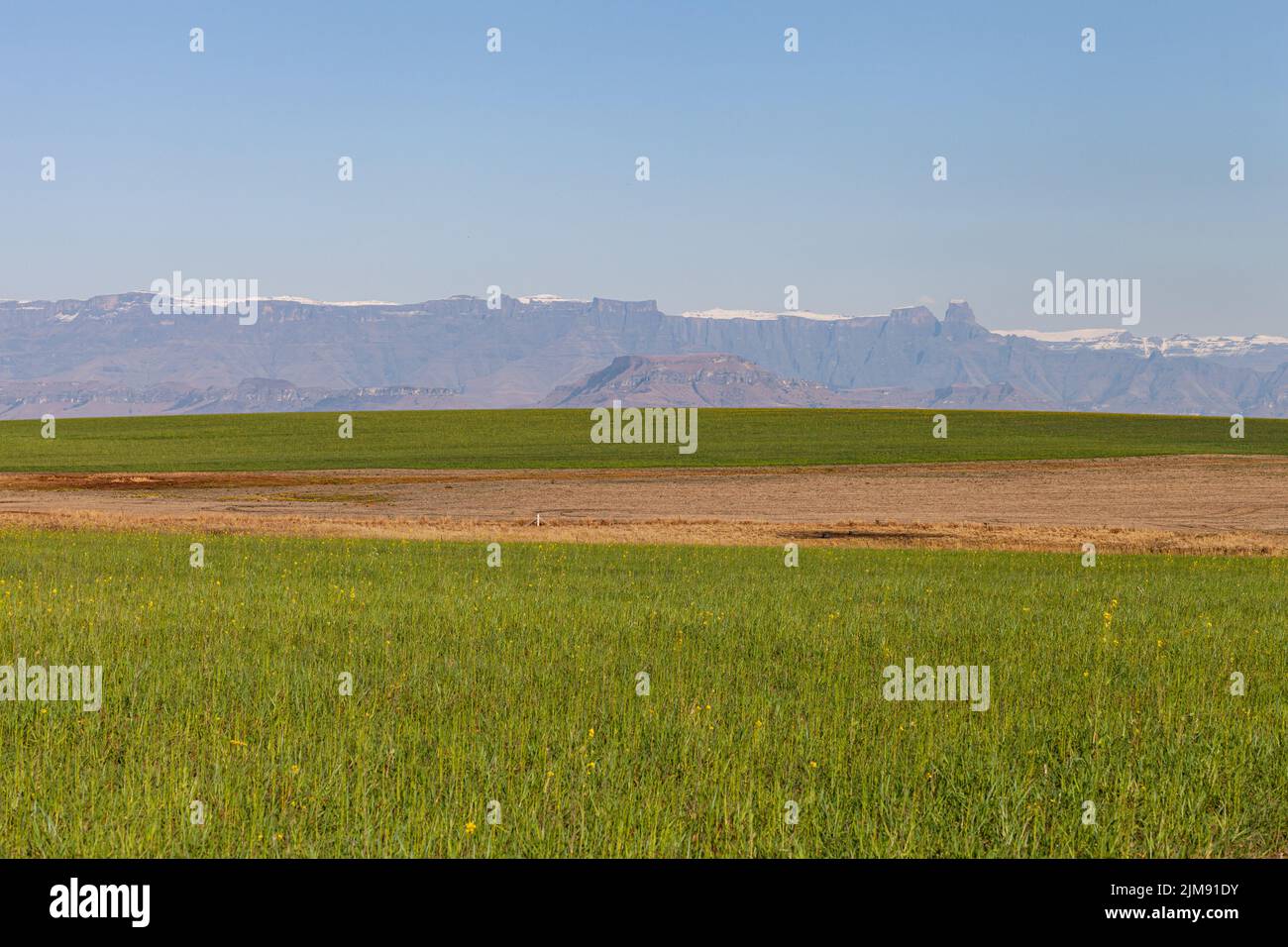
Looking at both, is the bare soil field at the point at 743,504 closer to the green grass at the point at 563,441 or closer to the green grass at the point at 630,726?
the green grass at the point at 563,441

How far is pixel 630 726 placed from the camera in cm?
1050

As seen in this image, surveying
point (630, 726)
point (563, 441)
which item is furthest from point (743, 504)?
point (630, 726)

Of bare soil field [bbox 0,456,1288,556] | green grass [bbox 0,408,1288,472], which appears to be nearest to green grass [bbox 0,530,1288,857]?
bare soil field [bbox 0,456,1288,556]

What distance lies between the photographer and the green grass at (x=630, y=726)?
768 centimetres

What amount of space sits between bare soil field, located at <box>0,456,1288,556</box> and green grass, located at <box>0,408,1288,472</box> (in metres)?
7.27

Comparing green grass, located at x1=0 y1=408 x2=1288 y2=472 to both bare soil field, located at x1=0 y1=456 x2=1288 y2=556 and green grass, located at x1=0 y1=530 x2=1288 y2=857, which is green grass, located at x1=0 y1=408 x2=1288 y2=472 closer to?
bare soil field, located at x1=0 y1=456 x2=1288 y2=556

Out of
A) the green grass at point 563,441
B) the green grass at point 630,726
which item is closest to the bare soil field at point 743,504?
the green grass at point 563,441

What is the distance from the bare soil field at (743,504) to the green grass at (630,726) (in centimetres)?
2201

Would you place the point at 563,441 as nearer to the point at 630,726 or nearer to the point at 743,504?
the point at 743,504

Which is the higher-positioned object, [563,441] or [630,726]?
[563,441]

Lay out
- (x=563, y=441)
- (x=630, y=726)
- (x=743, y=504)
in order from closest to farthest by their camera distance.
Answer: (x=630, y=726) < (x=743, y=504) < (x=563, y=441)

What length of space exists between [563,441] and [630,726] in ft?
295
